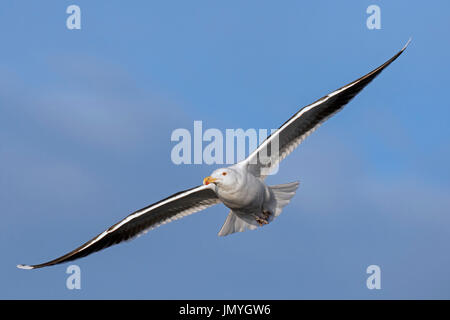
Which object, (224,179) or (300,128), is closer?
(224,179)

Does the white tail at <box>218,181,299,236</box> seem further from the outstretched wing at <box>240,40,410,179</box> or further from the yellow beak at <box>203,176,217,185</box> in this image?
the yellow beak at <box>203,176,217,185</box>

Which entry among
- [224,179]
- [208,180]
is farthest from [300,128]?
[208,180]

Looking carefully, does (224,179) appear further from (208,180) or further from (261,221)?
(261,221)

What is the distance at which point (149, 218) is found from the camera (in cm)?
1448

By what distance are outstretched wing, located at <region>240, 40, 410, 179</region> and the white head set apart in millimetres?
551

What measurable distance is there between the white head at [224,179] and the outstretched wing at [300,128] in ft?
1.81

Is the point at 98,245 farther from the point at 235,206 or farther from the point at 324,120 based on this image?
the point at 324,120

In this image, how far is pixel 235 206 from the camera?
13711 mm

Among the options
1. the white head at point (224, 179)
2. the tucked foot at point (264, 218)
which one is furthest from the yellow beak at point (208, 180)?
the tucked foot at point (264, 218)

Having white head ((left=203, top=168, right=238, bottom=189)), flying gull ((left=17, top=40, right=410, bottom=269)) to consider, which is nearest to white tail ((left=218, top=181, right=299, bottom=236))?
flying gull ((left=17, top=40, right=410, bottom=269))

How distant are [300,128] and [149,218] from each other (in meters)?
3.87

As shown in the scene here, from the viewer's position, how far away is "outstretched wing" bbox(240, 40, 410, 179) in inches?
532

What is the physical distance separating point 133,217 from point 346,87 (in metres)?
5.26
